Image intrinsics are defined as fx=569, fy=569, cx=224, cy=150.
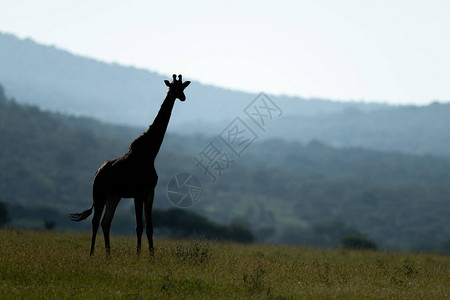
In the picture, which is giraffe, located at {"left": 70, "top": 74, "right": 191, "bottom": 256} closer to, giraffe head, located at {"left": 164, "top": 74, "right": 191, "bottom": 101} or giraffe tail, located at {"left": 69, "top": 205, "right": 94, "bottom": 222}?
giraffe head, located at {"left": 164, "top": 74, "right": 191, "bottom": 101}

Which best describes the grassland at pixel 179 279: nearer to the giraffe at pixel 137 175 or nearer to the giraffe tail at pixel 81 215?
the giraffe tail at pixel 81 215

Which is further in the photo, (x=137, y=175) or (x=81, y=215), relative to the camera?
(x=81, y=215)

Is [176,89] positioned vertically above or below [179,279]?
above

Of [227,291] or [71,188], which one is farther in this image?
[71,188]

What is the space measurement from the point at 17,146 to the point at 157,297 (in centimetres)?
Answer: 18054

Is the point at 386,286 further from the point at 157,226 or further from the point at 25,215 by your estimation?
the point at 25,215

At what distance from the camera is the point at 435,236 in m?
167

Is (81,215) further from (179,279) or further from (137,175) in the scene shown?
(179,279)

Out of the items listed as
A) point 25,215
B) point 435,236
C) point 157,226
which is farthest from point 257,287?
point 435,236

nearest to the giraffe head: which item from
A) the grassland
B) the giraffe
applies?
the giraffe

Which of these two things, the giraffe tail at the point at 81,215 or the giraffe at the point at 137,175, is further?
the giraffe tail at the point at 81,215

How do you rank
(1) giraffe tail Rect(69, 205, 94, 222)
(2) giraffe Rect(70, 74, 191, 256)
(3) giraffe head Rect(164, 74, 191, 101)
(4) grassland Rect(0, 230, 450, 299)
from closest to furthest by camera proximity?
(4) grassland Rect(0, 230, 450, 299) → (2) giraffe Rect(70, 74, 191, 256) → (3) giraffe head Rect(164, 74, 191, 101) → (1) giraffe tail Rect(69, 205, 94, 222)

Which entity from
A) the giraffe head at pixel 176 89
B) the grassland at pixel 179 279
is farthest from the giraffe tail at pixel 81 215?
the giraffe head at pixel 176 89

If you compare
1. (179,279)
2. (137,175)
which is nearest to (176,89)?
(137,175)
